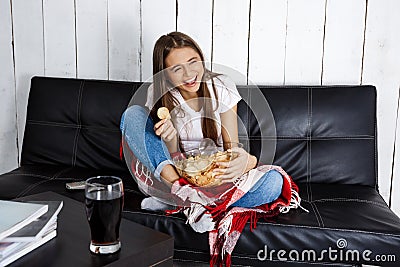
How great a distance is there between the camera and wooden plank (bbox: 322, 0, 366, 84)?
93.5 inches

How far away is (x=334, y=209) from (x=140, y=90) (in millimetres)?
973

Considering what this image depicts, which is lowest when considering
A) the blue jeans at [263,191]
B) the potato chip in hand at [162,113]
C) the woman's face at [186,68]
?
the blue jeans at [263,191]

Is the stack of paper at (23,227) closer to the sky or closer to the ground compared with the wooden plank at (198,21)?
closer to the ground

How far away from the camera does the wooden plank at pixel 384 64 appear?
237cm

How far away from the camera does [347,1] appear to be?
2.37 meters

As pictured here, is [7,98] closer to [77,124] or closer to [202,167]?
[77,124]

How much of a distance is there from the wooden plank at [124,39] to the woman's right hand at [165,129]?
2.47ft

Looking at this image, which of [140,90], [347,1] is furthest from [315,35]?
[140,90]

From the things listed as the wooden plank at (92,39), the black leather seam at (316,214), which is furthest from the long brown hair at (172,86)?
the wooden plank at (92,39)

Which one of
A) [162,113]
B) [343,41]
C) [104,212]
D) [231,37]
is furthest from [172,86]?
[104,212]

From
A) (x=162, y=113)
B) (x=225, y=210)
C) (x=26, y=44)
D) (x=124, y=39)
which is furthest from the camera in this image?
(x=26, y=44)

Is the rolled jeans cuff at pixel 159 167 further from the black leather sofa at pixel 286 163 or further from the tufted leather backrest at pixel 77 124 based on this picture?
the tufted leather backrest at pixel 77 124

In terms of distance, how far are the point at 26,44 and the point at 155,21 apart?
2.29 ft

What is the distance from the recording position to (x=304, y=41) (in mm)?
2428
